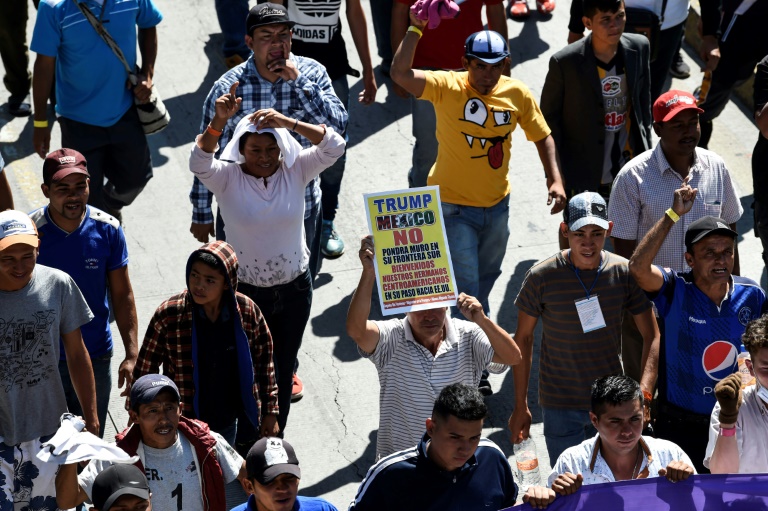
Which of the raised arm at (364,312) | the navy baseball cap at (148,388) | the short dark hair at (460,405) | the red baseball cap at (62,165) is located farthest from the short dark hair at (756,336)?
the red baseball cap at (62,165)

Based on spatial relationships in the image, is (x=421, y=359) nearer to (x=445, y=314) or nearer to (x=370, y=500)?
(x=445, y=314)

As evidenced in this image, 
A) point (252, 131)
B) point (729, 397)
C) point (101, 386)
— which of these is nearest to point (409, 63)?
point (252, 131)

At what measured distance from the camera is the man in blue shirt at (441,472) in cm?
592

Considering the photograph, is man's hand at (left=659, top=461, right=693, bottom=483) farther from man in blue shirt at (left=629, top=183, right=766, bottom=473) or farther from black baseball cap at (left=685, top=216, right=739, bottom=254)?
black baseball cap at (left=685, top=216, right=739, bottom=254)

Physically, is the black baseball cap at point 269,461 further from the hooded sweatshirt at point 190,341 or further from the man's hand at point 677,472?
the man's hand at point 677,472

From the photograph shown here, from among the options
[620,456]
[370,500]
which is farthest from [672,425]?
[370,500]

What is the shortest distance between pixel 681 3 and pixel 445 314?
436cm

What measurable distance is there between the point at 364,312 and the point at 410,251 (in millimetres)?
483

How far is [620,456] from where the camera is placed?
605cm

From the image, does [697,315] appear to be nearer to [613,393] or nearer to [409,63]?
[613,393]

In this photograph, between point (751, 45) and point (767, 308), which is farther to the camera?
point (751, 45)

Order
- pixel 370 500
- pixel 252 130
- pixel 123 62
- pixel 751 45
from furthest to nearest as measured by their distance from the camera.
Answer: pixel 751 45 → pixel 123 62 → pixel 252 130 → pixel 370 500

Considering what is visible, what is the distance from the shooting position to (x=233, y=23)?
11.1 m

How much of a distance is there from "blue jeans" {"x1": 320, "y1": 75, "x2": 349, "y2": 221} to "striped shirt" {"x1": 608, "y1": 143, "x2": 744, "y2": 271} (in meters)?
2.28
